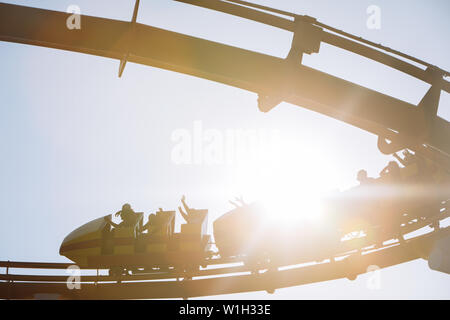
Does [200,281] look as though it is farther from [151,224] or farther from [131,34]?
[131,34]

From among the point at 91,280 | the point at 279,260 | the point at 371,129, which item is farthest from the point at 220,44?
the point at 91,280

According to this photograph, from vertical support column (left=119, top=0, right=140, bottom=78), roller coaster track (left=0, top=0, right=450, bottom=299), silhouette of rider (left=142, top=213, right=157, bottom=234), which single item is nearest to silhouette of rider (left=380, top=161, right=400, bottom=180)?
roller coaster track (left=0, top=0, right=450, bottom=299)

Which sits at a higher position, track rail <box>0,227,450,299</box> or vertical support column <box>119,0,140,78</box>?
vertical support column <box>119,0,140,78</box>

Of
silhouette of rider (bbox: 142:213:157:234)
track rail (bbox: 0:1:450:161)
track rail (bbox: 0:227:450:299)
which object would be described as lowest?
track rail (bbox: 0:227:450:299)

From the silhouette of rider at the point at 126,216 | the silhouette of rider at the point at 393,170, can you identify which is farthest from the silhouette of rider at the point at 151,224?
the silhouette of rider at the point at 393,170

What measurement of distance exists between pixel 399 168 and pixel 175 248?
388 cm

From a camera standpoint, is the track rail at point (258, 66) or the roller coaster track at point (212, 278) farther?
the roller coaster track at point (212, 278)

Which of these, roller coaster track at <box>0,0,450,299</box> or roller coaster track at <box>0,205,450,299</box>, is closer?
roller coaster track at <box>0,0,450,299</box>

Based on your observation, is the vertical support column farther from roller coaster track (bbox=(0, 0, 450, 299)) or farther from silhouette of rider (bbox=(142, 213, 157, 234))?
silhouette of rider (bbox=(142, 213, 157, 234))

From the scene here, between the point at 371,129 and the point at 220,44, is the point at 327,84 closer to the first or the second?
the point at 371,129

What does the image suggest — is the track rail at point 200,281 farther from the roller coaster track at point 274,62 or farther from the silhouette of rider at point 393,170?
the roller coaster track at point 274,62

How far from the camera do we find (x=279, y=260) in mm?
7281

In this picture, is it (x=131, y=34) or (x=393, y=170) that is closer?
(x=131, y=34)

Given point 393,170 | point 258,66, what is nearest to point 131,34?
point 258,66
